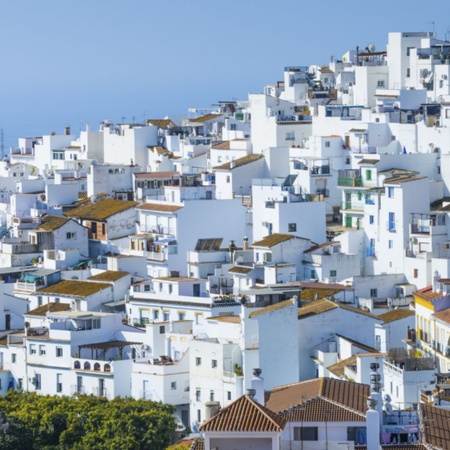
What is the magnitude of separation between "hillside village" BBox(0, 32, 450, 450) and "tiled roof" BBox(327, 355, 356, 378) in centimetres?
9

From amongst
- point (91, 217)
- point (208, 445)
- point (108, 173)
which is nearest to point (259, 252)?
point (91, 217)

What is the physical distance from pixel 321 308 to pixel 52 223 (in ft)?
65.3

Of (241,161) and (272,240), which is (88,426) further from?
(241,161)

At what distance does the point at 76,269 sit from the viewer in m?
63.8

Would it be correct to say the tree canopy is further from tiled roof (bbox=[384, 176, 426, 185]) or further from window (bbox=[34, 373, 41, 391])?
tiled roof (bbox=[384, 176, 426, 185])

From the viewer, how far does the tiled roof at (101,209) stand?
224ft

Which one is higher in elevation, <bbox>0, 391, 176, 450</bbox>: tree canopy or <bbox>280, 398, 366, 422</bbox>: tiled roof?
<bbox>280, 398, 366, 422</bbox>: tiled roof

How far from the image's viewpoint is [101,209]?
227ft

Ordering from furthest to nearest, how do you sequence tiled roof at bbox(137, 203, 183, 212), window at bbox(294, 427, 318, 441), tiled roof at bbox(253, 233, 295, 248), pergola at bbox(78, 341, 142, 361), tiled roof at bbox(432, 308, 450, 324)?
tiled roof at bbox(137, 203, 183, 212) → tiled roof at bbox(253, 233, 295, 248) → pergola at bbox(78, 341, 142, 361) → tiled roof at bbox(432, 308, 450, 324) → window at bbox(294, 427, 318, 441)

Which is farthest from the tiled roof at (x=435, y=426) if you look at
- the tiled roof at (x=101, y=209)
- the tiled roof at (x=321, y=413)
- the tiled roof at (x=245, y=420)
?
the tiled roof at (x=101, y=209)

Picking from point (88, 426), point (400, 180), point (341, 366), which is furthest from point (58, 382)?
point (400, 180)

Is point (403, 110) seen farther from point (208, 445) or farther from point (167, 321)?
point (208, 445)

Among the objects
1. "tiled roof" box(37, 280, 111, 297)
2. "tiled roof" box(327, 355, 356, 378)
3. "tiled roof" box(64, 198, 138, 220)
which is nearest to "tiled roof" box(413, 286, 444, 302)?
"tiled roof" box(327, 355, 356, 378)

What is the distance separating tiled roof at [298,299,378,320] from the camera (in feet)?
163
